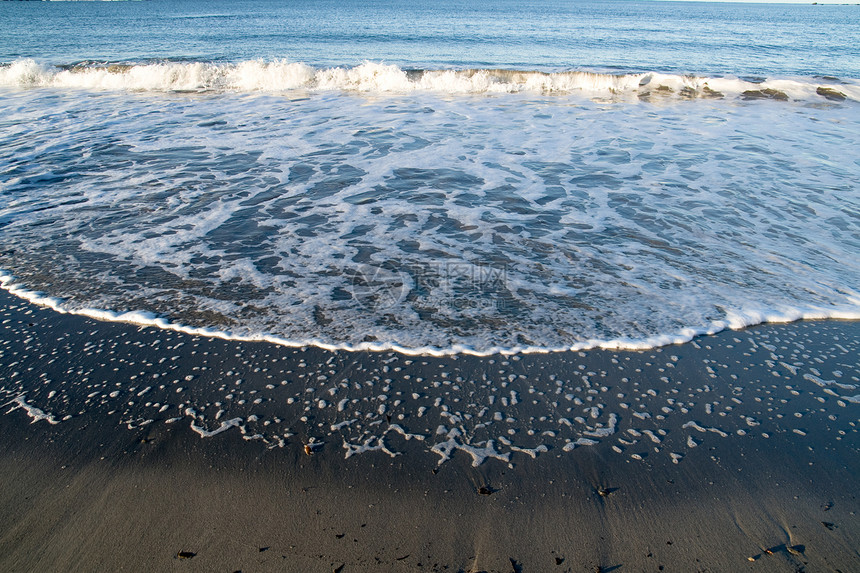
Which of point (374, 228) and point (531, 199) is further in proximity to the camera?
point (531, 199)

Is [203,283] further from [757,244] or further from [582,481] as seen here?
[757,244]

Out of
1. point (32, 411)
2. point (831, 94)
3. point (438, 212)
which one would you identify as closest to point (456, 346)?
point (32, 411)

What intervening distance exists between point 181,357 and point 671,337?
11.4 feet

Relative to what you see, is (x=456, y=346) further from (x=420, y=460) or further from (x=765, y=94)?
(x=765, y=94)

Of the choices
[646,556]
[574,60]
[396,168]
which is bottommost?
[646,556]

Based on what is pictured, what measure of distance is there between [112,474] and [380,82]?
15798 millimetres

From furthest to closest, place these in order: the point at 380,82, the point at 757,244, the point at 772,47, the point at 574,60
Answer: the point at 772,47 → the point at 574,60 → the point at 380,82 → the point at 757,244

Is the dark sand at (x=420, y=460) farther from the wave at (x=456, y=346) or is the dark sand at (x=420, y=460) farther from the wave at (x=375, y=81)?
the wave at (x=375, y=81)

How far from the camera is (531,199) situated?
6617 millimetres

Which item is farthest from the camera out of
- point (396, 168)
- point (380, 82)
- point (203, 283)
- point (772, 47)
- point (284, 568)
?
point (772, 47)

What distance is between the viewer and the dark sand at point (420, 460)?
7.36ft

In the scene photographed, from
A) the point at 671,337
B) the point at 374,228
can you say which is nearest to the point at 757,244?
the point at 671,337

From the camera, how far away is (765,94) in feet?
50.6

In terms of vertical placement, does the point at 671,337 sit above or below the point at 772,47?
below
